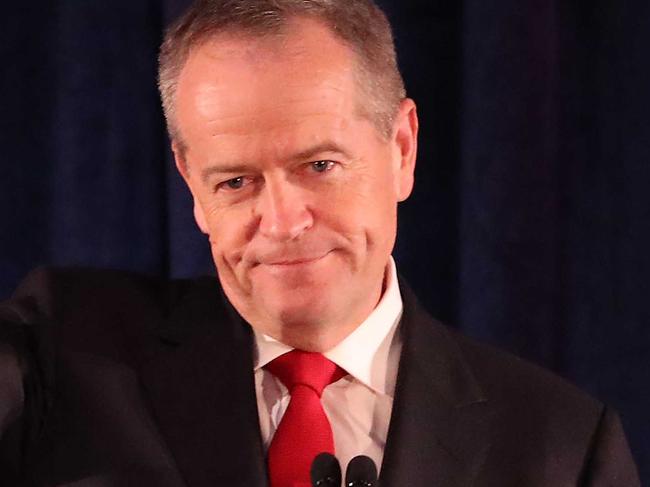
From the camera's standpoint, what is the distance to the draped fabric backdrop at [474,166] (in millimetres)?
2176

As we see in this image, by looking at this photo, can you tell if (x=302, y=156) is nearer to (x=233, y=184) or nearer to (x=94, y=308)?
(x=233, y=184)

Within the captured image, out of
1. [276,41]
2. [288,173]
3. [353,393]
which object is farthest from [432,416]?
[276,41]

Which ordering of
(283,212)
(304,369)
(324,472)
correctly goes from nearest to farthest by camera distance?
(324,472), (283,212), (304,369)

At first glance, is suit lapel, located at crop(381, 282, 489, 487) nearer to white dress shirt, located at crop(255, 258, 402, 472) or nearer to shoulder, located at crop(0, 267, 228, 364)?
white dress shirt, located at crop(255, 258, 402, 472)

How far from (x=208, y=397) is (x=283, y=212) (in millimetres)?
295

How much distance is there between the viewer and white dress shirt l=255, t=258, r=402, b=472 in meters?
1.64

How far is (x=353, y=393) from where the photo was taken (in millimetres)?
1684

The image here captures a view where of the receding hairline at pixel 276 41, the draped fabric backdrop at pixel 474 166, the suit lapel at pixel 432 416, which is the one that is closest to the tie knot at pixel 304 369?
the suit lapel at pixel 432 416

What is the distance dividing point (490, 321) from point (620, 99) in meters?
0.50

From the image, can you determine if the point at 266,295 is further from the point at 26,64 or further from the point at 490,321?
the point at 26,64

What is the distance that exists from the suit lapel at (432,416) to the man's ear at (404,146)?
0.67 feet

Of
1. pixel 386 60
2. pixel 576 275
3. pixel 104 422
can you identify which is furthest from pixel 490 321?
pixel 104 422

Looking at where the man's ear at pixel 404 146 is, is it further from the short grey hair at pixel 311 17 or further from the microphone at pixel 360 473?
the microphone at pixel 360 473

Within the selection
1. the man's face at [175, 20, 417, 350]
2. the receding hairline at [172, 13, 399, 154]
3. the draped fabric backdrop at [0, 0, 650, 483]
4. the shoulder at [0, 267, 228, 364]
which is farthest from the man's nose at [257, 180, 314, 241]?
the draped fabric backdrop at [0, 0, 650, 483]
